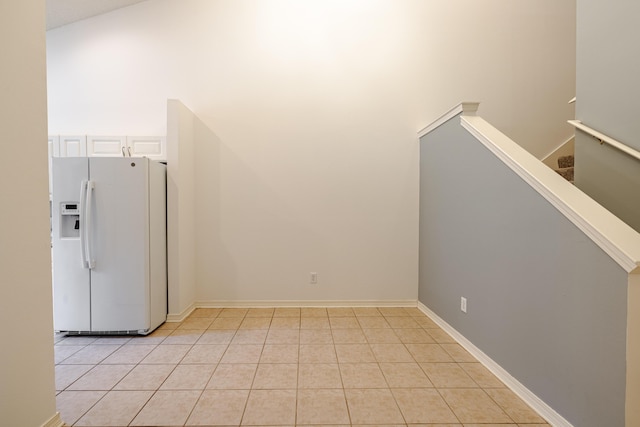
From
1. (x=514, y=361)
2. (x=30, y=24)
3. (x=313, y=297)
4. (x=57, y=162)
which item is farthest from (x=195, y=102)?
(x=514, y=361)

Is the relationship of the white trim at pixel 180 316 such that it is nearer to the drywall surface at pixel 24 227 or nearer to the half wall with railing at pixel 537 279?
the drywall surface at pixel 24 227

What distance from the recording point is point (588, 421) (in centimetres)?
149

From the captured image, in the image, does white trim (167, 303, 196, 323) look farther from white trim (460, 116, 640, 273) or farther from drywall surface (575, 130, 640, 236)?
drywall surface (575, 130, 640, 236)

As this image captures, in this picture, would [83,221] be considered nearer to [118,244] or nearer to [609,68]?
[118,244]

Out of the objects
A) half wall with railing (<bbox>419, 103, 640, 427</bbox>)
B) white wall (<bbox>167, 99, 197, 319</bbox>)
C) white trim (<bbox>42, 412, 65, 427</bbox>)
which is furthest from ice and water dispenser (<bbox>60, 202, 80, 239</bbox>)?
half wall with railing (<bbox>419, 103, 640, 427</bbox>)

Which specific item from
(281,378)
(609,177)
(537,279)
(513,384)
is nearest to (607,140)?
(609,177)

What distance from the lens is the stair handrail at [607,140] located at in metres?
2.06

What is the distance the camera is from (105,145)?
12.0 feet

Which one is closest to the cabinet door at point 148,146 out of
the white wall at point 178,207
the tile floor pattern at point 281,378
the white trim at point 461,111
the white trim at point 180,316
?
the white wall at point 178,207

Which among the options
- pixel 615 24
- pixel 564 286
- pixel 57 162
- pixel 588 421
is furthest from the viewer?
pixel 57 162

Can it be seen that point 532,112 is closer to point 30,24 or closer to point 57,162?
point 30,24

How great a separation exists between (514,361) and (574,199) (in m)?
1.15

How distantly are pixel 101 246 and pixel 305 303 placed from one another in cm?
226

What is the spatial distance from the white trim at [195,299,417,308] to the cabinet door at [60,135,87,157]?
2300 millimetres
